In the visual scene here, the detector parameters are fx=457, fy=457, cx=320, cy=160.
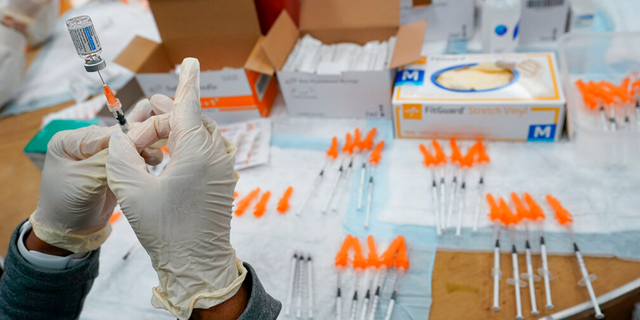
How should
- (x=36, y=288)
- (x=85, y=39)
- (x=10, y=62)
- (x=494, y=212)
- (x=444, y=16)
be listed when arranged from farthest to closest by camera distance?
(x=10, y=62) → (x=444, y=16) → (x=494, y=212) → (x=36, y=288) → (x=85, y=39)

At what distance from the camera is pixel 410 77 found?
1619mm

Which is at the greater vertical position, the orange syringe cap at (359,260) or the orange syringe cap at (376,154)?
the orange syringe cap at (376,154)

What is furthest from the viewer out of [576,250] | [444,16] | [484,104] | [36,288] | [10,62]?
[10,62]

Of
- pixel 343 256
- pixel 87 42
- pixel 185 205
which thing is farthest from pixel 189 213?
pixel 343 256

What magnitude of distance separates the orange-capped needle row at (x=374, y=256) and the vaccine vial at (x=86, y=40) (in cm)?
78

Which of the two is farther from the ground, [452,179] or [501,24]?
[501,24]

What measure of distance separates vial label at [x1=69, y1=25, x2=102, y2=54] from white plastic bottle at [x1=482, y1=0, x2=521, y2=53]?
132cm

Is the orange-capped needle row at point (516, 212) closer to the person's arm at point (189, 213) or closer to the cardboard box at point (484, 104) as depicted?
the cardboard box at point (484, 104)

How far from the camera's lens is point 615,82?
63.6 inches

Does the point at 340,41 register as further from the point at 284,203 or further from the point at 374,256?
the point at 374,256

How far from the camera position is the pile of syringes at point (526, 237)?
1129 millimetres

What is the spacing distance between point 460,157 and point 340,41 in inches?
27.6

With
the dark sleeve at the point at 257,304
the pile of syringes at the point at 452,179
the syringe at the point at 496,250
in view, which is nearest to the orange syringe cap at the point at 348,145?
the pile of syringes at the point at 452,179

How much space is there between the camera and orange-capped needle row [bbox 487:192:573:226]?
1.28m
